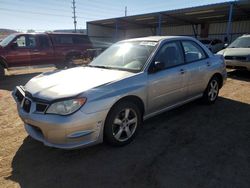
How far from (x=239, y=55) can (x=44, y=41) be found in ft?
27.8

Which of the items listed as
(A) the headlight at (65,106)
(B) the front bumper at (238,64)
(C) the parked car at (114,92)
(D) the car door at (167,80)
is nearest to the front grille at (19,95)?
(C) the parked car at (114,92)

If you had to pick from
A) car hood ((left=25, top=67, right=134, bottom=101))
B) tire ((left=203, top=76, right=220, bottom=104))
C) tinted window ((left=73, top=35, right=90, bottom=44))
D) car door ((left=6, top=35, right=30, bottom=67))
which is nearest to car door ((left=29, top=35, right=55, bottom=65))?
car door ((left=6, top=35, right=30, bottom=67))

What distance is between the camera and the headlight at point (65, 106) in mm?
2977

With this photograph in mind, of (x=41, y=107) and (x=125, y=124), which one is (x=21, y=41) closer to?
(x=41, y=107)

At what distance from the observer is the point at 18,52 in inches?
400

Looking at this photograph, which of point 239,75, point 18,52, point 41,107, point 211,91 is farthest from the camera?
point 18,52

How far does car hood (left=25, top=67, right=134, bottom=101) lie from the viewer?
124 inches

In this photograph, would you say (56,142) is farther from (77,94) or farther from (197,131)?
(197,131)

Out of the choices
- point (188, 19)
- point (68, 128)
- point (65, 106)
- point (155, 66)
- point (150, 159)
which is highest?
point (188, 19)

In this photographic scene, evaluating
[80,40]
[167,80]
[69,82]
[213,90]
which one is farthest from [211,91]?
[80,40]

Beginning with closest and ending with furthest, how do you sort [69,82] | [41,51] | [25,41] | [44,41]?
[69,82]
[25,41]
[41,51]
[44,41]

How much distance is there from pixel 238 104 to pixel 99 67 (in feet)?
11.6

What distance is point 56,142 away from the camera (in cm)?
304

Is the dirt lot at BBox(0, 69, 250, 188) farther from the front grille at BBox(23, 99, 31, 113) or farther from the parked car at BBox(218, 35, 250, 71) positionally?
the parked car at BBox(218, 35, 250, 71)
